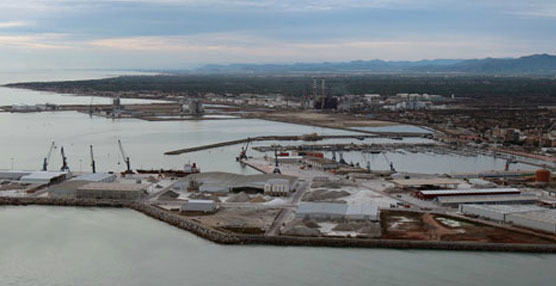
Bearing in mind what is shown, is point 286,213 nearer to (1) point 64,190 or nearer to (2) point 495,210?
(2) point 495,210

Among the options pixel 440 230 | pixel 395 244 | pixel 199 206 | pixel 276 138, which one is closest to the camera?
pixel 395 244

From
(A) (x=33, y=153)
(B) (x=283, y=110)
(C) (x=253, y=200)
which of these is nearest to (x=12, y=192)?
(C) (x=253, y=200)

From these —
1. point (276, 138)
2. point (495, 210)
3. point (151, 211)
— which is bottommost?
point (151, 211)

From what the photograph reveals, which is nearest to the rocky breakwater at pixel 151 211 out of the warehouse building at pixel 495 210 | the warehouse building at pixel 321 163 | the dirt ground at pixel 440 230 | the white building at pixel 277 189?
the white building at pixel 277 189

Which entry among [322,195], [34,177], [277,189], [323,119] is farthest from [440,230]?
[323,119]

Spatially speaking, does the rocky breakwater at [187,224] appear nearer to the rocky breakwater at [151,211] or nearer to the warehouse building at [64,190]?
the rocky breakwater at [151,211]

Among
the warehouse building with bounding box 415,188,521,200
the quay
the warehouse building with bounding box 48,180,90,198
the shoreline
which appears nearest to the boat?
the warehouse building with bounding box 48,180,90,198
